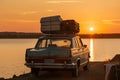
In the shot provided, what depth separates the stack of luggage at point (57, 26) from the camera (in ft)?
71.7

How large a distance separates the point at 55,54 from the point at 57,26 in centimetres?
508

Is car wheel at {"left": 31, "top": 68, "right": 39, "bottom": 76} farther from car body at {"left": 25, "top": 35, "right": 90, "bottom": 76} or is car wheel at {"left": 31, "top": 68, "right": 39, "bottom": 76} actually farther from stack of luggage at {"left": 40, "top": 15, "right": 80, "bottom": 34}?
stack of luggage at {"left": 40, "top": 15, "right": 80, "bottom": 34}

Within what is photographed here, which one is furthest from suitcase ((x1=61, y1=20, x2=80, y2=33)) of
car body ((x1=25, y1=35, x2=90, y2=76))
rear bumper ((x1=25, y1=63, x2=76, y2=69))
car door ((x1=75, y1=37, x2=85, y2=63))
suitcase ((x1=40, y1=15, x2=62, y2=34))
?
rear bumper ((x1=25, y1=63, x2=76, y2=69))

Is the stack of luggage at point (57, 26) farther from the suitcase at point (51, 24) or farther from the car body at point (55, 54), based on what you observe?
the car body at point (55, 54)

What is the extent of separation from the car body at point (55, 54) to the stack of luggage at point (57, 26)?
269cm

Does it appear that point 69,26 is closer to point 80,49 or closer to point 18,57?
point 80,49

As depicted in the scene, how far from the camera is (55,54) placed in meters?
17.5

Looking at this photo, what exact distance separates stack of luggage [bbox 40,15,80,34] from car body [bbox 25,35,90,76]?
2.69m

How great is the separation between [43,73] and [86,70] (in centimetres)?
262

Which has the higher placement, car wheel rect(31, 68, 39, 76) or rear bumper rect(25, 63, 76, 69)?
rear bumper rect(25, 63, 76, 69)

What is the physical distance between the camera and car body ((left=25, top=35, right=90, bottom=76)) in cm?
1744

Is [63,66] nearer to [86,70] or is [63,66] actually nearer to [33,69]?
[33,69]

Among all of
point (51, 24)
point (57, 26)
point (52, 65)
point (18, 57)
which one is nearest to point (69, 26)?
point (57, 26)

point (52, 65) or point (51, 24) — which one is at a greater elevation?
point (51, 24)
